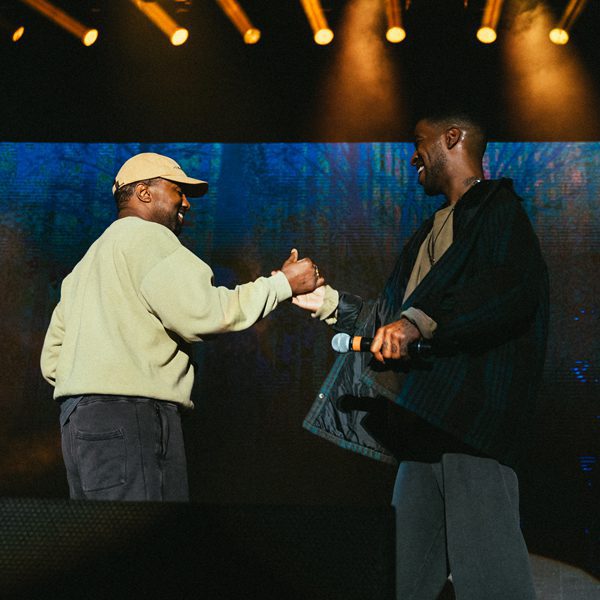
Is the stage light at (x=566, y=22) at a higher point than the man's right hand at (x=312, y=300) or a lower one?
higher

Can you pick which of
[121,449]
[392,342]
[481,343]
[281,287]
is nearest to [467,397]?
[481,343]

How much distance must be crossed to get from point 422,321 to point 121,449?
0.89m

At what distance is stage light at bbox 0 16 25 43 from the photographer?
388 centimetres

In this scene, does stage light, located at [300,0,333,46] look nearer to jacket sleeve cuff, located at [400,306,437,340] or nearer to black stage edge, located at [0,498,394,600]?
jacket sleeve cuff, located at [400,306,437,340]

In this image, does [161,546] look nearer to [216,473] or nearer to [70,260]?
[216,473]

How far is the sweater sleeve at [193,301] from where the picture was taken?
6.93 ft

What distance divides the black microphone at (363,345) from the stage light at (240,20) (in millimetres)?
2570

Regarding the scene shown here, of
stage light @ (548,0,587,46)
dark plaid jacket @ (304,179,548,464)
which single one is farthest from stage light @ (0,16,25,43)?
dark plaid jacket @ (304,179,548,464)

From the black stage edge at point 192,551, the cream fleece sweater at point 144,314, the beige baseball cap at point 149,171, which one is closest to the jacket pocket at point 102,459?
the cream fleece sweater at point 144,314

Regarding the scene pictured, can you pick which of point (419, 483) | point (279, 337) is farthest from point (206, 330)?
point (279, 337)

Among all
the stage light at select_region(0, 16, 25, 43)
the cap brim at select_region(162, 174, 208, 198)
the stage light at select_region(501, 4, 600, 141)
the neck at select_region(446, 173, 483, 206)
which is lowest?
the neck at select_region(446, 173, 483, 206)

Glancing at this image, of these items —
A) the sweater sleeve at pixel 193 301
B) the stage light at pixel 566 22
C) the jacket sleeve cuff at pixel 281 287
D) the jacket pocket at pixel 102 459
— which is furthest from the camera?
the stage light at pixel 566 22

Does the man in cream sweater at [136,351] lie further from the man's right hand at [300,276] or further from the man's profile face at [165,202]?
the man's profile face at [165,202]

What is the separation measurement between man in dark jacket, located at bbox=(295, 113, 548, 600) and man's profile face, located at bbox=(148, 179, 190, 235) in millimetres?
961
